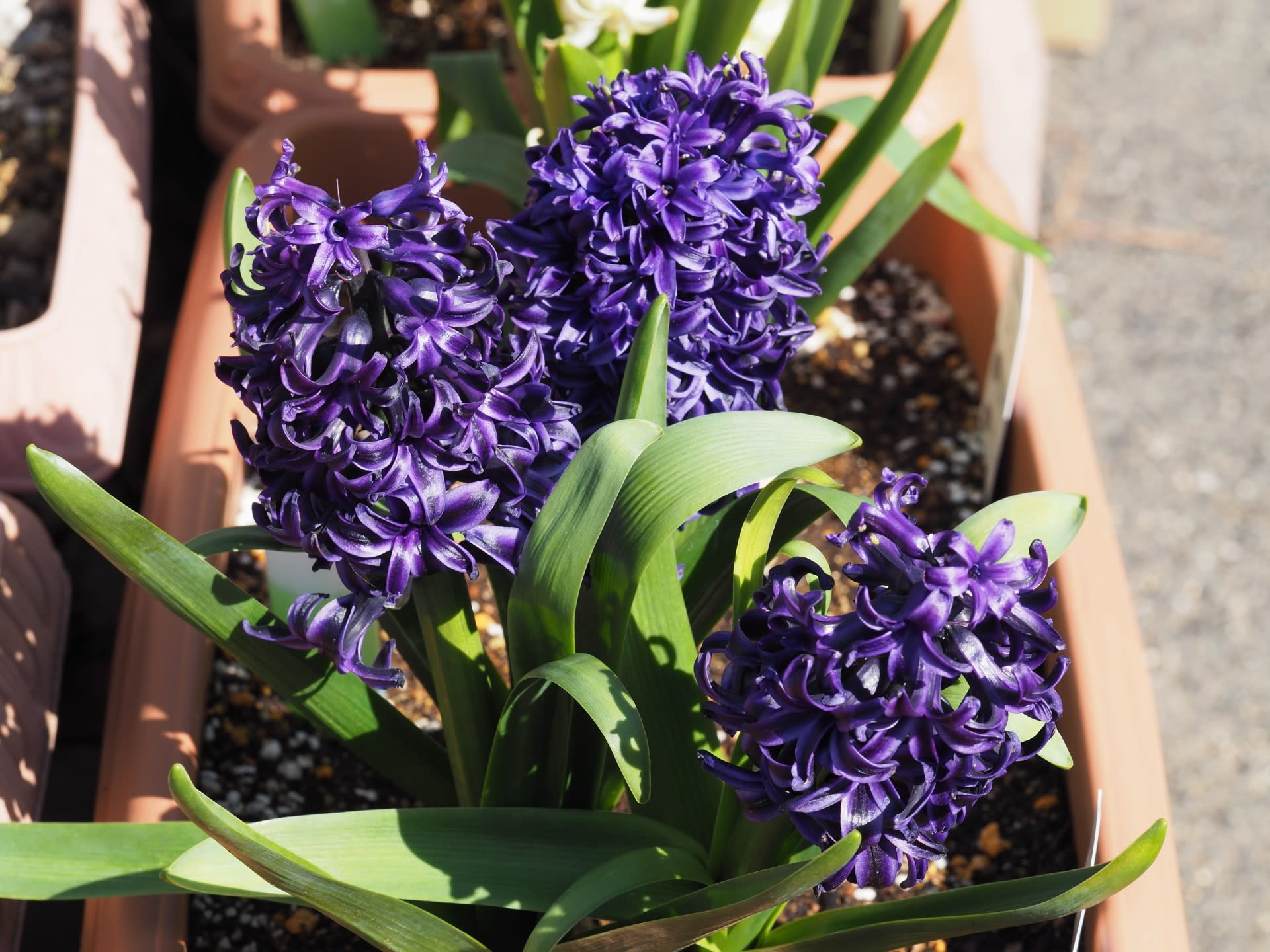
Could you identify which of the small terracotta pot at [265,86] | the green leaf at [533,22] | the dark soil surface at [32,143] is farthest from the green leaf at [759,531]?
the dark soil surface at [32,143]

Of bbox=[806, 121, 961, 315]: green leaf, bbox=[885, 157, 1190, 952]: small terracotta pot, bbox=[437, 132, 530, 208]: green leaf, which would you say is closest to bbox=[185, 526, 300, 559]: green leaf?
bbox=[437, 132, 530, 208]: green leaf

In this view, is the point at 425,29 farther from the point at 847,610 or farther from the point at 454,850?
the point at 454,850

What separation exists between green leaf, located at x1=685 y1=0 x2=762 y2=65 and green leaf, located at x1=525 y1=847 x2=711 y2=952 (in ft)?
2.13

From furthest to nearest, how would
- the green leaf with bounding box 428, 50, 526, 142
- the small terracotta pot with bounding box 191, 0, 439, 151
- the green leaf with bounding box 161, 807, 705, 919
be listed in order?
the small terracotta pot with bounding box 191, 0, 439, 151 → the green leaf with bounding box 428, 50, 526, 142 → the green leaf with bounding box 161, 807, 705, 919

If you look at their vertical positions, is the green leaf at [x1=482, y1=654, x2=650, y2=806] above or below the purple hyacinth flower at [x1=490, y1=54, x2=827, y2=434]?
below

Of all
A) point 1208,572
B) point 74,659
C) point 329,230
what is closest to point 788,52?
point 329,230

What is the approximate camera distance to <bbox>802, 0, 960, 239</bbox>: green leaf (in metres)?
1.02

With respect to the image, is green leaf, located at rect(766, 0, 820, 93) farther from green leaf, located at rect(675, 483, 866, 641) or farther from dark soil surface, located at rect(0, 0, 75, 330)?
dark soil surface, located at rect(0, 0, 75, 330)

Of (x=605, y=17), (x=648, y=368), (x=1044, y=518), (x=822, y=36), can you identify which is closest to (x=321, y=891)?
(x=648, y=368)

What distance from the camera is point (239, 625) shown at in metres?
0.75

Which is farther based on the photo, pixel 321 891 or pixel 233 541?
pixel 233 541

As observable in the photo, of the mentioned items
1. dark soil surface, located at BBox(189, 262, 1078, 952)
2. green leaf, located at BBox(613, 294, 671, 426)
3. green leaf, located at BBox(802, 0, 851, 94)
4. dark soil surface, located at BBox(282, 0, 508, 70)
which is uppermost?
green leaf, located at BBox(802, 0, 851, 94)

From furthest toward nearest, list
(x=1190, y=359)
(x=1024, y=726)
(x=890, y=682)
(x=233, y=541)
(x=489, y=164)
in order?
1. (x=1190, y=359)
2. (x=489, y=164)
3. (x=233, y=541)
4. (x=1024, y=726)
5. (x=890, y=682)

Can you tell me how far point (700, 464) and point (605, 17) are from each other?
1.80ft
